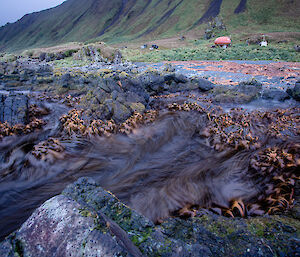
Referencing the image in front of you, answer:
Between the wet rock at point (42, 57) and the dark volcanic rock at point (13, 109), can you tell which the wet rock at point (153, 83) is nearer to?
the dark volcanic rock at point (13, 109)

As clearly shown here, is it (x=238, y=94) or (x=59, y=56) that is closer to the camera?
(x=238, y=94)

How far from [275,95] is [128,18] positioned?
301ft

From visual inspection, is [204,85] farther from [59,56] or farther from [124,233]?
[59,56]

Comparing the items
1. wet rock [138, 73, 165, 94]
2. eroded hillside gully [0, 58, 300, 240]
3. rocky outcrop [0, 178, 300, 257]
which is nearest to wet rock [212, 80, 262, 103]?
eroded hillside gully [0, 58, 300, 240]

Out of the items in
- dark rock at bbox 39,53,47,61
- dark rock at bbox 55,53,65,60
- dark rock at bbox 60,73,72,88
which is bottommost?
dark rock at bbox 60,73,72,88

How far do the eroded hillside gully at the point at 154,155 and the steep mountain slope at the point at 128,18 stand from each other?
45.3 meters

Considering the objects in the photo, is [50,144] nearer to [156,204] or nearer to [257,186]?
[156,204]

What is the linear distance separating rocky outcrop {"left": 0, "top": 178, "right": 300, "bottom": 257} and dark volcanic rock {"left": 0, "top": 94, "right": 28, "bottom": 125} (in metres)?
4.33

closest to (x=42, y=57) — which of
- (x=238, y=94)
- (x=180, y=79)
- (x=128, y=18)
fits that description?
(x=180, y=79)

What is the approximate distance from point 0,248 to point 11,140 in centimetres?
462

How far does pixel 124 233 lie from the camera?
1.45 meters

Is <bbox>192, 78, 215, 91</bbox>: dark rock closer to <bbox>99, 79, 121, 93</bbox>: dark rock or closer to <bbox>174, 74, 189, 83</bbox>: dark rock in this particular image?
<bbox>174, 74, 189, 83</bbox>: dark rock

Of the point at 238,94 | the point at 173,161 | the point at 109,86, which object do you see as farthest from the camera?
the point at 238,94

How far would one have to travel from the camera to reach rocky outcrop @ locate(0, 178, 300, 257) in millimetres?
1140
